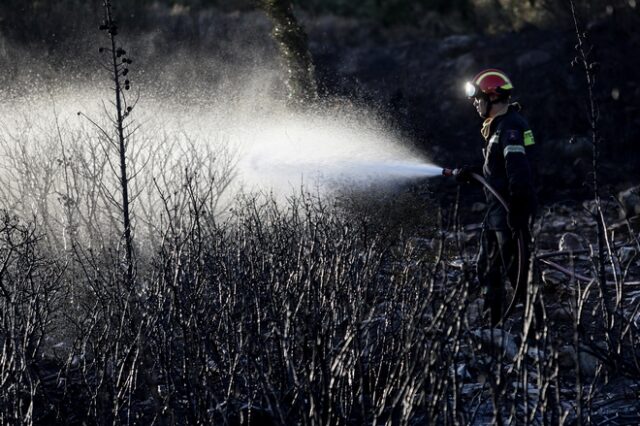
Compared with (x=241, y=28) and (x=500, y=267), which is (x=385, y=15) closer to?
(x=241, y=28)

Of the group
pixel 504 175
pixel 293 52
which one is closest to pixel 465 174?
pixel 504 175

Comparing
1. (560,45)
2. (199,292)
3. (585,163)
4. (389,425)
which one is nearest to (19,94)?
(585,163)

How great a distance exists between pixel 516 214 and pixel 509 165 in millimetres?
343

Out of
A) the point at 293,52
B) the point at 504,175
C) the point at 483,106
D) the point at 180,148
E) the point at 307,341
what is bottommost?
the point at 307,341

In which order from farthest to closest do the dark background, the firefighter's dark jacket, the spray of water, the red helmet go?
the dark background < the spray of water < the red helmet < the firefighter's dark jacket

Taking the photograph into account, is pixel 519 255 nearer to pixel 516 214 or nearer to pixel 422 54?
pixel 516 214

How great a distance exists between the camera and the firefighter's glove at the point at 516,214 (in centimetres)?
605

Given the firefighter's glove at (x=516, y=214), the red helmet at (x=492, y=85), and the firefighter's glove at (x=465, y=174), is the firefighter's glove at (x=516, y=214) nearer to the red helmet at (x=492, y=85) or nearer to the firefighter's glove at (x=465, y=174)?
the firefighter's glove at (x=465, y=174)

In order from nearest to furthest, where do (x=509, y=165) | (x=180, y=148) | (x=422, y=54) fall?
(x=509, y=165) → (x=180, y=148) → (x=422, y=54)

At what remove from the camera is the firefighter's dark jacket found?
6004 millimetres

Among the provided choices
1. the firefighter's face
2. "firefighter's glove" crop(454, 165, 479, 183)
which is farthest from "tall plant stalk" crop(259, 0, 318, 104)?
the firefighter's face

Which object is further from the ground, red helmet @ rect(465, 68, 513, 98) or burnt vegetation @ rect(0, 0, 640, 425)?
red helmet @ rect(465, 68, 513, 98)

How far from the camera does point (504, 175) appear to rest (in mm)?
6289

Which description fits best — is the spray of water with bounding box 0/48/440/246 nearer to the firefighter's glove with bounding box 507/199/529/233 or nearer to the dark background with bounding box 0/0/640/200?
the dark background with bounding box 0/0/640/200
